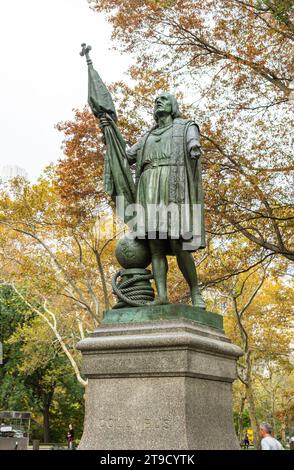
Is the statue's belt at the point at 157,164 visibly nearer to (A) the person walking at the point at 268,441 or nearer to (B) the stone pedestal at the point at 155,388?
(B) the stone pedestal at the point at 155,388

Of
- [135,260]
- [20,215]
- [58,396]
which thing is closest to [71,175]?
[20,215]

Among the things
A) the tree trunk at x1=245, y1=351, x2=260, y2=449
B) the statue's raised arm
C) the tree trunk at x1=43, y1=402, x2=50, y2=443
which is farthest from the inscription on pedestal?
the tree trunk at x1=43, y1=402, x2=50, y2=443

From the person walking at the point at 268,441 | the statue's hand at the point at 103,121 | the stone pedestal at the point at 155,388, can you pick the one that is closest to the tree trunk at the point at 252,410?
the person walking at the point at 268,441

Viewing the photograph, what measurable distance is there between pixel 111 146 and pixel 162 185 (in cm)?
89

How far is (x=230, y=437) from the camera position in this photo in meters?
5.77

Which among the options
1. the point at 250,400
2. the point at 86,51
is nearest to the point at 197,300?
the point at 86,51

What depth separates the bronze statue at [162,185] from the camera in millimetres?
6125

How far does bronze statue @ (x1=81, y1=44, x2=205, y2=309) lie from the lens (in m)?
6.12

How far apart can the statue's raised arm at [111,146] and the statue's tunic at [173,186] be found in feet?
0.69

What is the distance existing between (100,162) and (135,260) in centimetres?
883

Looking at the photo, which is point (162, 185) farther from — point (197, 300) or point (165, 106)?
point (197, 300)

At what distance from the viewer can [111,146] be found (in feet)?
22.1

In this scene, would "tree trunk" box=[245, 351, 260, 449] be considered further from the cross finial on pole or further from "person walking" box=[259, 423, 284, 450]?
the cross finial on pole
